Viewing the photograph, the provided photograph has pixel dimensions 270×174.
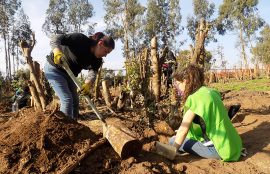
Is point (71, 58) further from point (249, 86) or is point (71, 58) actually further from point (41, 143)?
point (249, 86)

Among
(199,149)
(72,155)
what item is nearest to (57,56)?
(72,155)

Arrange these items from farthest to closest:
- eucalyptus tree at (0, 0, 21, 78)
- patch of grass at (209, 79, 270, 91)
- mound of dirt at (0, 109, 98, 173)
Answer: eucalyptus tree at (0, 0, 21, 78) → patch of grass at (209, 79, 270, 91) → mound of dirt at (0, 109, 98, 173)

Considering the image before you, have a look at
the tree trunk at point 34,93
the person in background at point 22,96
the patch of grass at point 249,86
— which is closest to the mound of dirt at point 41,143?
the tree trunk at point 34,93

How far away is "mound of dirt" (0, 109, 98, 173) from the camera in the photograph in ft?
11.1

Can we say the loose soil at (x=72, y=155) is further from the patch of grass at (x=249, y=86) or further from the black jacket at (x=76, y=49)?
the patch of grass at (x=249, y=86)

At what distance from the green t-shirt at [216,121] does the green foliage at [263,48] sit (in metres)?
40.5

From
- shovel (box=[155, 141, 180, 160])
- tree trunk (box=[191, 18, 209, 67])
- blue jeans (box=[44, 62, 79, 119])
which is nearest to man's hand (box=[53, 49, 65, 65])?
blue jeans (box=[44, 62, 79, 119])

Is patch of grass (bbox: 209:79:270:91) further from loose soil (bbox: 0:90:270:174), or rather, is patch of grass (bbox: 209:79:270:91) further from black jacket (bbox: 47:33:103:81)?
black jacket (bbox: 47:33:103:81)

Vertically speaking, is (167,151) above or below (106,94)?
below

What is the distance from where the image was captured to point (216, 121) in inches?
148

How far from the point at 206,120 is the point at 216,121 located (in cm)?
11

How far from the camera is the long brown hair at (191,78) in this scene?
385 cm

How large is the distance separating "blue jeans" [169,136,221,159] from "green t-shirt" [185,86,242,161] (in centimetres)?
12

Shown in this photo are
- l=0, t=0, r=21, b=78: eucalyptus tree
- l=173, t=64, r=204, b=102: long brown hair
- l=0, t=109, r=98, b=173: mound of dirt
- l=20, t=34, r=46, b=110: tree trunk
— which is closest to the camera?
l=0, t=109, r=98, b=173: mound of dirt
